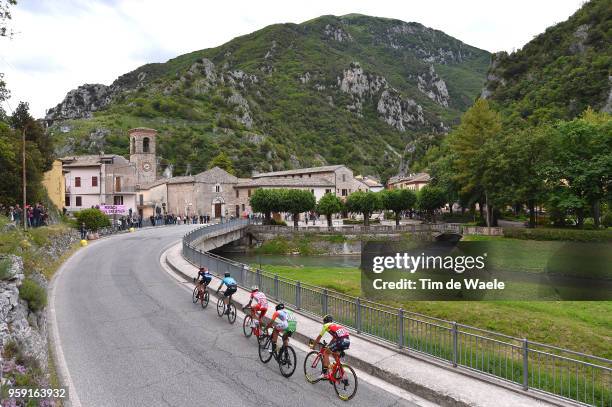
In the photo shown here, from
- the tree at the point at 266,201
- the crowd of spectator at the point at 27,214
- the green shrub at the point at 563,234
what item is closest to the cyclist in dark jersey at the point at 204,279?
the crowd of spectator at the point at 27,214

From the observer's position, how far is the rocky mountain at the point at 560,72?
97375 millimetres

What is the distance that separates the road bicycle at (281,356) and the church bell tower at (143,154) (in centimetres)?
8288

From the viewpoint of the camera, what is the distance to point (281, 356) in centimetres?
1098

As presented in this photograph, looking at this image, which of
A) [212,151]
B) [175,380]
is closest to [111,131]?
[212,151]

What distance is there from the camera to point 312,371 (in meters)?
11.2

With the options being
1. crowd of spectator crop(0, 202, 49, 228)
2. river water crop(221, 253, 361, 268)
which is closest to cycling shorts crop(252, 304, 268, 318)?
crowd of spectator crop(0, 202, 49, 228)

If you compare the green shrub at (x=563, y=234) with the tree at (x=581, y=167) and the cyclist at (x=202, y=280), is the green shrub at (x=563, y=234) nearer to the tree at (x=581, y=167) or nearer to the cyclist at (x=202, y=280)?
the tree at (x=581, y=167)

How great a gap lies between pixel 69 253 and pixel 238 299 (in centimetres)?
2043

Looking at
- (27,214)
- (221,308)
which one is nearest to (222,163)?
(27,214)

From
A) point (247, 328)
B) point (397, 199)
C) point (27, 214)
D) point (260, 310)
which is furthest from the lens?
point (397, 199)

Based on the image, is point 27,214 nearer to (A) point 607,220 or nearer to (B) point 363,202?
(B) point 363,202

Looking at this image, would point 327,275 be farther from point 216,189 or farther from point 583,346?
point 216,189

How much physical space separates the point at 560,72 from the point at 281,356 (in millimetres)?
122865

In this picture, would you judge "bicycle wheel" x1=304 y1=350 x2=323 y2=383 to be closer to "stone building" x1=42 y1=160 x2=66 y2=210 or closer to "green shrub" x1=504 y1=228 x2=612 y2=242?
"green shrub" x1=504 y1=228 x2=612 y2=242
